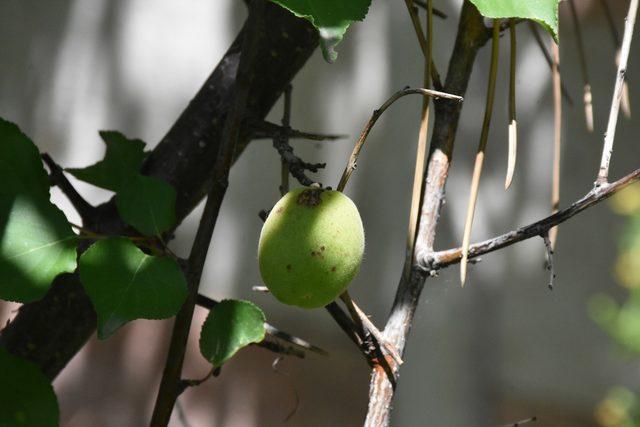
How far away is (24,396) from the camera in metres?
0.54

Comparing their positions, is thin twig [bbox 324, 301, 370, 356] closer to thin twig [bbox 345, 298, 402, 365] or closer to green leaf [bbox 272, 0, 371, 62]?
thin twig [bbox 345, 298, 402, 365]

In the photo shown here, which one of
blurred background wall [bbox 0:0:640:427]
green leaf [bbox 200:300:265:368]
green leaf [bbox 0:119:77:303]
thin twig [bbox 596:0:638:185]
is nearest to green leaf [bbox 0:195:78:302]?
green leaf [bbox 0:119:77:303]

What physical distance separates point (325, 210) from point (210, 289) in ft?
2.26

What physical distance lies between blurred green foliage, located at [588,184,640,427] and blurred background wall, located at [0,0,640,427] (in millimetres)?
24

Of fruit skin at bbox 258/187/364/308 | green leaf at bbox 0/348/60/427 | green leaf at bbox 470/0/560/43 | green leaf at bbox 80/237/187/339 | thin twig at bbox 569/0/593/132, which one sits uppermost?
thin twig at bbox 569/0/593/132

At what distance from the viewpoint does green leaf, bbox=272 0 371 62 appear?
0.37m

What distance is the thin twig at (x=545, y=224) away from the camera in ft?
1.37

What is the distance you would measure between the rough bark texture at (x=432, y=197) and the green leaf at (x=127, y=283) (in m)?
0.14

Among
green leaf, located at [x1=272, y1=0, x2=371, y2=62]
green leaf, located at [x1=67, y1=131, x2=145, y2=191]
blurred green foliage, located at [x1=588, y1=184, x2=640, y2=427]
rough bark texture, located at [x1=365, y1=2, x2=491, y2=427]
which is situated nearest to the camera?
green leaf, located at [x1=272, y1=0, x2=371, y2=62]

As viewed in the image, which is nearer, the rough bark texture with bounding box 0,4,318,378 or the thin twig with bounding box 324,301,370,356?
the thin twig with bounding box 324,301,370,356

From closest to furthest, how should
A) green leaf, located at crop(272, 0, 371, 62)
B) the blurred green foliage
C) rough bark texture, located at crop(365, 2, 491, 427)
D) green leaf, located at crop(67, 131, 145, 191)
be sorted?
green leaf, located at crop(272, 0, 371, 62) < rough bark texture, located at crop(365, 2, 491, 427) < green leaf, located at crop(67, 131, 145, 191) < the blurred green foliage

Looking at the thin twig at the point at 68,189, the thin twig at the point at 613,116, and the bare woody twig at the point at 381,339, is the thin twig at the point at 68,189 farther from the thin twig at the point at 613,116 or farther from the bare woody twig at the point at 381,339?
the thin twig at the point at 613,116

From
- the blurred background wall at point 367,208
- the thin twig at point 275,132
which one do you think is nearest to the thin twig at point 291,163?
the thin twig at point 275,132

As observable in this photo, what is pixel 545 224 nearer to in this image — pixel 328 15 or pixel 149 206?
pixel 328 15
